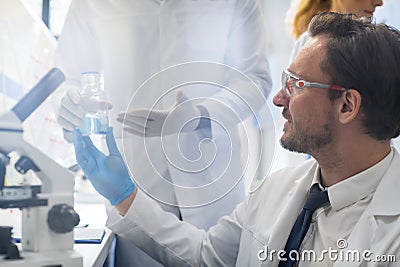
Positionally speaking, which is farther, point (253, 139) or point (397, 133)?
→ point (253, 139)

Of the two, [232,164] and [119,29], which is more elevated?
[119,29]

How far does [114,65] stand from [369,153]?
68cm

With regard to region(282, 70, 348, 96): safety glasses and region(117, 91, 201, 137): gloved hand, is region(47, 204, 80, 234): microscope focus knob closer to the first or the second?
region(117, 91, 201, 137): gloved hand

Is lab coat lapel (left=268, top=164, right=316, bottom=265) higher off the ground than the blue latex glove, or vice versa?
the blue latex glove

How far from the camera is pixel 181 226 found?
1.44m

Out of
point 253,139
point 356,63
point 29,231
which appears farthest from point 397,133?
point 29,231

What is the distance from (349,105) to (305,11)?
1.17 feet

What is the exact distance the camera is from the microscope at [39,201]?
1.02 m

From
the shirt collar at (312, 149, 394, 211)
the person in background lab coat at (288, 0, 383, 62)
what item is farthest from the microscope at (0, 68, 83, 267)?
the person in background lab coat at (288, 0, 383, 62)

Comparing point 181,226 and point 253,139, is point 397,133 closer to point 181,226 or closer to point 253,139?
point 253,139

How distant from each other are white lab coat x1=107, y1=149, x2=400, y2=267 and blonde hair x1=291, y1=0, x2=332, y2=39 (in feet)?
1.23

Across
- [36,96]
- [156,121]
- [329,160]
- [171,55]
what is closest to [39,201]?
[36,96]

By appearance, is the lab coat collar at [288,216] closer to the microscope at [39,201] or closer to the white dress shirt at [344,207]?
the white dress shirt at [344,207]

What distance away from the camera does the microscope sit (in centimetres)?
102
